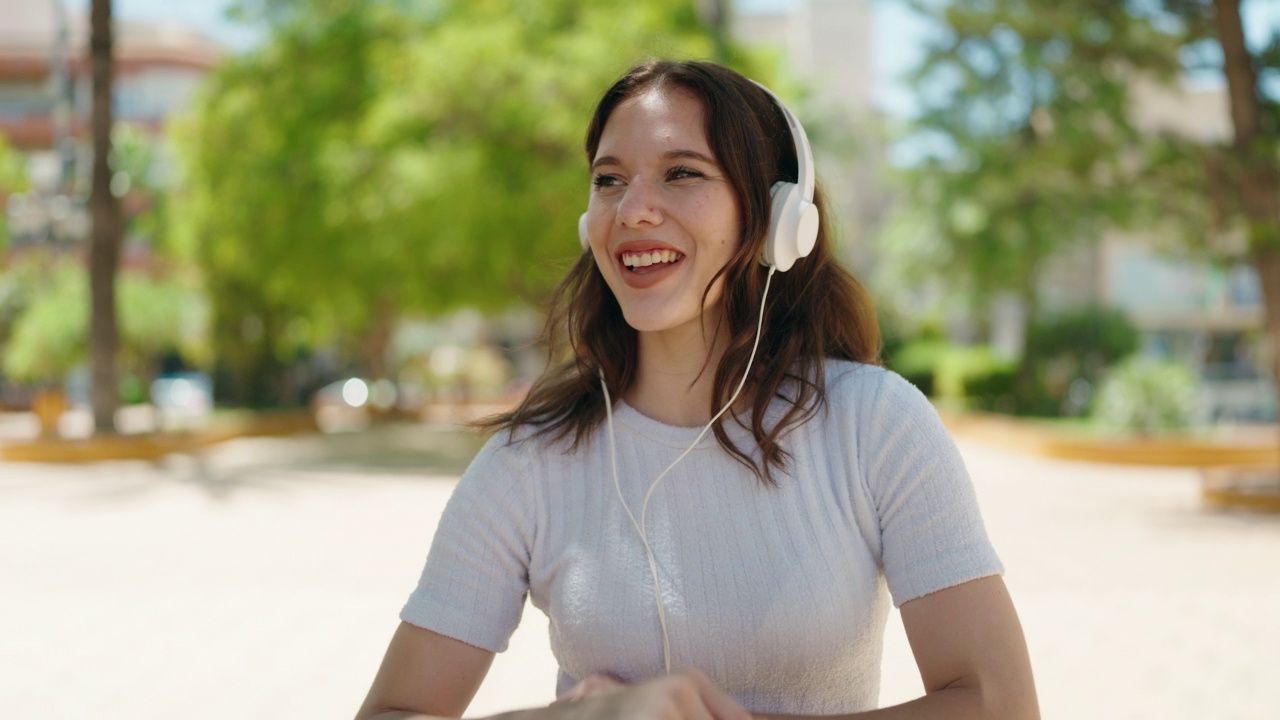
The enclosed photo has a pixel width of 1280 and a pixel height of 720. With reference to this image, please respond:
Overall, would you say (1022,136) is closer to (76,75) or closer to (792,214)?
(792,214)

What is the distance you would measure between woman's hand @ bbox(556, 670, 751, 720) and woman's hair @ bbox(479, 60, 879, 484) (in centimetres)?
44

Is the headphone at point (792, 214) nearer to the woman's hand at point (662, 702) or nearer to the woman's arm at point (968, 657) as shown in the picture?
the woman's arm at point (968, 657)

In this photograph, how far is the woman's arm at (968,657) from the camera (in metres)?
1.65

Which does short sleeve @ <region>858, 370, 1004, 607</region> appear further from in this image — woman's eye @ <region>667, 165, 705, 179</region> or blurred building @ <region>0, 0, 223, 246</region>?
blurred building @ <region>0, 0, 223, 246</region>

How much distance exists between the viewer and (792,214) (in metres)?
1.93

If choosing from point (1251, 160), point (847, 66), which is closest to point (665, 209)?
point (1251, 160)

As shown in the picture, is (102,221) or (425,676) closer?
(425,676)

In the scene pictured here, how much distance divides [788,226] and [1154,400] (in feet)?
52.3

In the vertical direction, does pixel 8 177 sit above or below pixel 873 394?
above

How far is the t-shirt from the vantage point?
1.75m

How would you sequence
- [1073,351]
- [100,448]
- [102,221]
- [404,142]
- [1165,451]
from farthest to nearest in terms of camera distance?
[1073,351]
[102,221]
[100,448]
[1165,451]
[404,142]

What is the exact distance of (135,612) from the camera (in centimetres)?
691

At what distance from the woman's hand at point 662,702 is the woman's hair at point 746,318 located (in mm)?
435

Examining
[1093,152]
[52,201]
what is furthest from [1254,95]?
[52,201]
